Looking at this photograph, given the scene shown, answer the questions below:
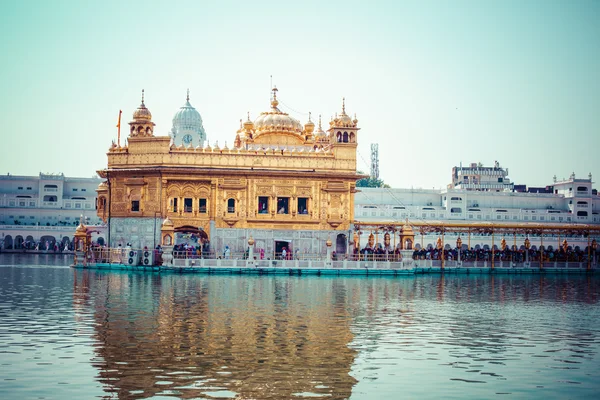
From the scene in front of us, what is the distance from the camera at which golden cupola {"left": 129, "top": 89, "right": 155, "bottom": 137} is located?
169ft

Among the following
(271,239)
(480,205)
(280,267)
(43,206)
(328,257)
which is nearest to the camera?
(280,267)

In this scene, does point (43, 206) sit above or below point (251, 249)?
above

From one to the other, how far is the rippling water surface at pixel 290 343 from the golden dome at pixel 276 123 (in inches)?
979

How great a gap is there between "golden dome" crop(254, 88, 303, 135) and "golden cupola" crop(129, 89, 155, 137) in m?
8.76

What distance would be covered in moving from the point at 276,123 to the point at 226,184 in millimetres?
8618

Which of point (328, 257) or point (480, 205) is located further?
point (480, 205)

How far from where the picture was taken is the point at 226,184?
2002 inches

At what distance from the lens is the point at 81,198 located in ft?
318

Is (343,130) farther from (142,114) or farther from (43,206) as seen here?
(43,206)

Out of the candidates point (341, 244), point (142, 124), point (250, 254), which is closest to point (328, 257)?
point (341, 244)

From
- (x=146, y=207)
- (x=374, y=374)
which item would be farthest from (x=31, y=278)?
(x=374, y=374)

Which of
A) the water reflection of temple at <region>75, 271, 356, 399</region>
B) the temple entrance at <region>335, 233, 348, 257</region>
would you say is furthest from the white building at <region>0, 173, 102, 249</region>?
the water reflection of temple at <region>75, 271, 356, 399</region>

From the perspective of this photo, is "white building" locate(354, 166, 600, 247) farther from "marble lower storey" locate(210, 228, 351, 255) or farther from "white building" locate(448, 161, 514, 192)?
"marble lower storey" locate(210, 228, 351, 255)

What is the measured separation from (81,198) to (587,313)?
78954 millimetres
